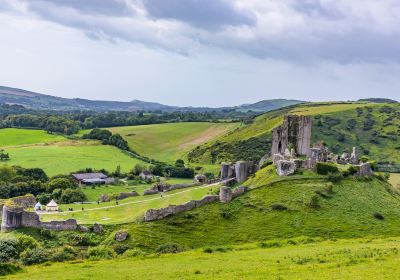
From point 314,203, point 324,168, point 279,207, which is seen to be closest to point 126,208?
point 279,207

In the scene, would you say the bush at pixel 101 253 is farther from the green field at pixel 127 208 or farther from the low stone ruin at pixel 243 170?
the low stone ruin at pixel 243 170

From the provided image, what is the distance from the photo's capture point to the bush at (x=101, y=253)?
47.3 meters

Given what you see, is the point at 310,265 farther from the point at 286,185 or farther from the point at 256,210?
the point at 286,185

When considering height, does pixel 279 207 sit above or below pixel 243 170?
below

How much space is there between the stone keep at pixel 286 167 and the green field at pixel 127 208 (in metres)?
10.0

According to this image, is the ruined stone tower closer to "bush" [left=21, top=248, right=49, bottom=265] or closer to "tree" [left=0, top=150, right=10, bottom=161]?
"bush" [left=21, top=248, right=49, bottom=265]

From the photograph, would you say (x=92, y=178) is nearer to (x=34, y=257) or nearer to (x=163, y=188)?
(x=163, y=188)

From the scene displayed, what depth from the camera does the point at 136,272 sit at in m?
36.8

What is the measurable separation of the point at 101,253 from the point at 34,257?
6.04m

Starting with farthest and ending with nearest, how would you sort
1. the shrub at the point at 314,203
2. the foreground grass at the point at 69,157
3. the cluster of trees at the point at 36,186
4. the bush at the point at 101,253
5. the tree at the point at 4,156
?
the tree at the point at 4,156
the foreground grass at the point at 69,157
the cluster of trees at the point at 36,186
the shrub at the point at 314,203
the bush at the point at 101,253

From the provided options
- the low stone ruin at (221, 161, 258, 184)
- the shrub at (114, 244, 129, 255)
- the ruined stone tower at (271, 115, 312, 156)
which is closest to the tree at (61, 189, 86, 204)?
the low stone ruin at (221, 161, 258, 184)

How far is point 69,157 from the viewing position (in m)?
171

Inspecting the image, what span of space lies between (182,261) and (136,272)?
5875mm

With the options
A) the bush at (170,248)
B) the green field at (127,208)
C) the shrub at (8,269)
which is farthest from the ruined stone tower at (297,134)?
the shrub at (8,269)
